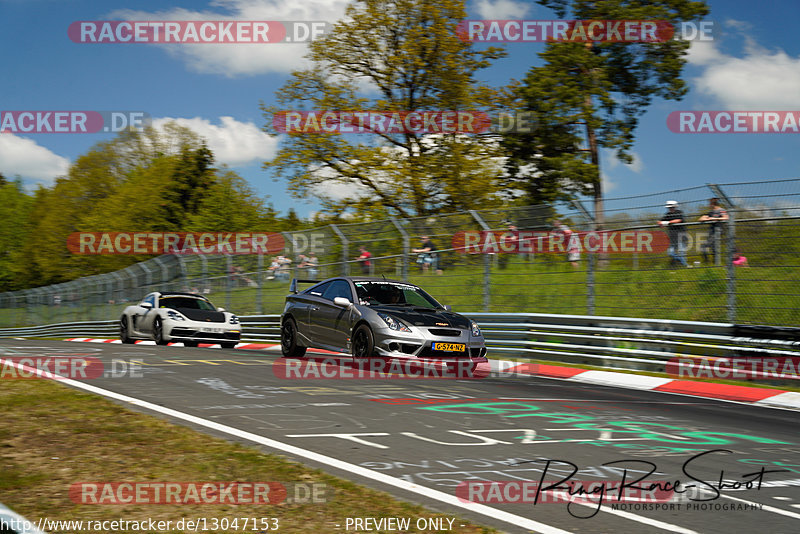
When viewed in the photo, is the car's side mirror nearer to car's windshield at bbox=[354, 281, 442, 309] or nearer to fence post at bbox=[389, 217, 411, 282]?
car's windshield at bbox=[354, 281, 442, 309]

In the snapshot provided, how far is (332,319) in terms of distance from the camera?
13.3 meters

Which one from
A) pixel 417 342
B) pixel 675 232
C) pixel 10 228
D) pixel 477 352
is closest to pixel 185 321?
pixel 417 342

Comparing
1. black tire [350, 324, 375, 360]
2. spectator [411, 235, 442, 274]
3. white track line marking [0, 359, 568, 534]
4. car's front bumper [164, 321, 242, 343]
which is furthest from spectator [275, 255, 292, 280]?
white track line marking [0, 359, 568, 534]

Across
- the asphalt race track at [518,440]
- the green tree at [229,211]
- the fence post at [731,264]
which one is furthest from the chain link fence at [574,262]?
the green tree at [229,211]

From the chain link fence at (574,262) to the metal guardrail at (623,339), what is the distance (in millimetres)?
346

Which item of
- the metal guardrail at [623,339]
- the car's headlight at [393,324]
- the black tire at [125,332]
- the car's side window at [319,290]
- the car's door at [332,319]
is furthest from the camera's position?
the black tire at [125,332]

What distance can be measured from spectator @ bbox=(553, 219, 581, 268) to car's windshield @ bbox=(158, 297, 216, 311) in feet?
30.2

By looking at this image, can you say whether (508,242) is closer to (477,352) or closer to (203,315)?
(477,352)

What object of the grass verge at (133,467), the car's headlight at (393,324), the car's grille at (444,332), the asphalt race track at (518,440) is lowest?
the asphalt race track at (518,440)

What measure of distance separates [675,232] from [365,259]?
8158 millimetres

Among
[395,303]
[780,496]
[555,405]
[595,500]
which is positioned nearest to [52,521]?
[595,500]

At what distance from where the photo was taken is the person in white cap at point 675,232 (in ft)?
42.4

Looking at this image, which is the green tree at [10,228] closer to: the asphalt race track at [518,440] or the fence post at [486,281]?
the fence post at [486,281]

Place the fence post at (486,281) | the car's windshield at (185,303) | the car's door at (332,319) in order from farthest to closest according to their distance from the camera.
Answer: the car's windshield at (185,303)
the fence post at (486,281)
the car's door at (332,319)
